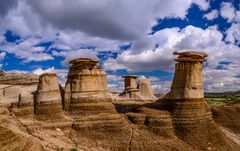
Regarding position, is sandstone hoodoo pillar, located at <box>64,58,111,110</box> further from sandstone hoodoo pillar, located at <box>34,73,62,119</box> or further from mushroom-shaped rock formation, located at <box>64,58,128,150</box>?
sandstone hoodoo pillar, located at <box>34,73,62,119</box>

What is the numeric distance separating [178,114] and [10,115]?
48.3 feet

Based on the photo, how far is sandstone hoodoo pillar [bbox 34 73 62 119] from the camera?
98.1 ft

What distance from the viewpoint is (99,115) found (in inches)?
1220

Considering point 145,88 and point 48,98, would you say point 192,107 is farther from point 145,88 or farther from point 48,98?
point 145,88

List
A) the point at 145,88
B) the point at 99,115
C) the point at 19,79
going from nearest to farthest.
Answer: the point at 99,115 < the point at 19,79 < the point at 145,88

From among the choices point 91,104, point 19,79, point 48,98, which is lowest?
point 91,104

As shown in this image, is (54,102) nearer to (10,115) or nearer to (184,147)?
(10,115)

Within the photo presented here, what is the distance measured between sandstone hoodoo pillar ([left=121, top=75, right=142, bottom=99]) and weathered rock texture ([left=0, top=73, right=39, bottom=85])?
21.6 metres

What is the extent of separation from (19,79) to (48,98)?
5129 millimetres

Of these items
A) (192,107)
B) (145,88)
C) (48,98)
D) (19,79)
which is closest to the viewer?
(48,98)

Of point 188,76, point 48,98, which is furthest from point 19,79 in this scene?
point 188,76

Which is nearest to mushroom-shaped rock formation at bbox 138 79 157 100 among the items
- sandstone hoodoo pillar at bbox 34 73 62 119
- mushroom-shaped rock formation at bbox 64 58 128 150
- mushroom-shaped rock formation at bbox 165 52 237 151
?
mushroom-shaped rock formation at bbox 165 52 237 151

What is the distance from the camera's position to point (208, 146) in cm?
3198

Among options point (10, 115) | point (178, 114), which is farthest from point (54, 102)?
point (178, 114)
